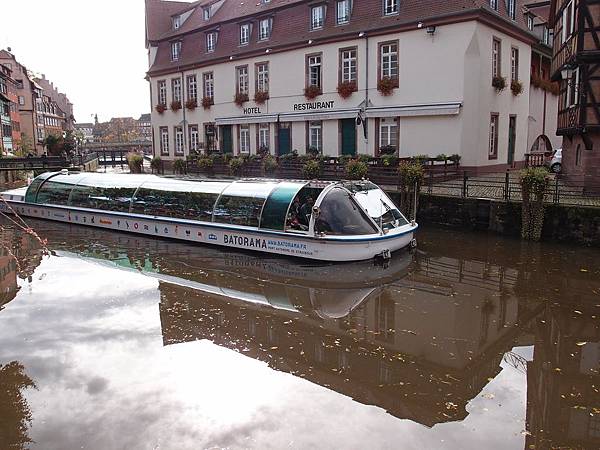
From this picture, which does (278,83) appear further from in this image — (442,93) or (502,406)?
(502,406)

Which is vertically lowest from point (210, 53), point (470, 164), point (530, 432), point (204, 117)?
point (530, 432)

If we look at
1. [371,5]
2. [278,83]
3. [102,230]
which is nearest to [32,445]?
[102,230]

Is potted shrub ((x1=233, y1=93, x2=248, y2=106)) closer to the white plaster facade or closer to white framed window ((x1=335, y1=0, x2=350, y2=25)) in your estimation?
the white plaster facade

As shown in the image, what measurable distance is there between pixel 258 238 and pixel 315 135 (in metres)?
15.2

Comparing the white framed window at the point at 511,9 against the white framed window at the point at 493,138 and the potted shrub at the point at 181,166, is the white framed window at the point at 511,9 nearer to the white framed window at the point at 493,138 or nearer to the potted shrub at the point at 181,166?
the white framed window at the point at 493,138

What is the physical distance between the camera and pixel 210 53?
33.5 metres

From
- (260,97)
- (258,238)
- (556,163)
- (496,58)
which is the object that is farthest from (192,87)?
(258,238)

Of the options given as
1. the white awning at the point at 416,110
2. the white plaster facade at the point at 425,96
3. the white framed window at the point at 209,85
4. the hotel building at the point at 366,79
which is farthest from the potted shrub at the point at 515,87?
the white framed window at the point at 209,85

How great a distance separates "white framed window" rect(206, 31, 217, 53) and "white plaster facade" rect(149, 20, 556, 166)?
385 centimetres

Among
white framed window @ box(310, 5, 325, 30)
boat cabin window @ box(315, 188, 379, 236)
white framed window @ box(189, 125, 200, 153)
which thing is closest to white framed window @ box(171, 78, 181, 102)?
white framed window @ box(189, 125, 200, 153)

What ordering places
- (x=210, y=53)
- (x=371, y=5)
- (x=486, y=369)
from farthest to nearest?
(x=210, y=53), (x=371, y=5), (x=486, y=369)

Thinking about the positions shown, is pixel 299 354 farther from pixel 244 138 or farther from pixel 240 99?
pixel 240 99

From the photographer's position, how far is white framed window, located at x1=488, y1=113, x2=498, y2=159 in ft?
80.6

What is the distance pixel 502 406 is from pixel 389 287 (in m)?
Answer: 4.80
